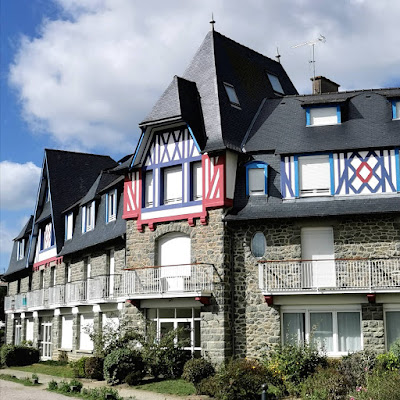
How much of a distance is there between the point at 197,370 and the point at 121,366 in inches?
100

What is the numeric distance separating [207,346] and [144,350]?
2.07 metres

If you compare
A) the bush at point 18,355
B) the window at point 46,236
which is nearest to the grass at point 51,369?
the bush at point 18,355

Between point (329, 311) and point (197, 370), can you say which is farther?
point (329, 311)

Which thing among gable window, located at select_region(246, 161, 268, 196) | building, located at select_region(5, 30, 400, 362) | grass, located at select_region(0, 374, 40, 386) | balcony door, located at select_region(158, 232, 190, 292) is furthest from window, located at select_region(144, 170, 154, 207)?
grass, located at select_region(0, 374, 40, 386)

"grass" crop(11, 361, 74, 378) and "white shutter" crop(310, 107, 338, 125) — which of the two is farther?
"grass" crop(11, 361, 74, 378)

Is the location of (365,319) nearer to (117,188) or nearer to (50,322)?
(117,188)

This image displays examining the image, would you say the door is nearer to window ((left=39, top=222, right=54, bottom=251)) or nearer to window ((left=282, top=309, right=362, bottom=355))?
window ((left=39, top=222, right=54, bottom=251))

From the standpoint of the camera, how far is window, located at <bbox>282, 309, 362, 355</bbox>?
66.8 ft

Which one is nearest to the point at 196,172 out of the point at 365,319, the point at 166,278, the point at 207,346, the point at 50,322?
the point at 166,278

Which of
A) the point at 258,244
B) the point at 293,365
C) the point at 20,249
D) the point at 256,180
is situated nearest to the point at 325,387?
the point at 293,365

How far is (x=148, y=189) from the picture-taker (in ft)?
79.0

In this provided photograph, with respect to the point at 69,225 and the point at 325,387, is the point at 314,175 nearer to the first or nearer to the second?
the point at 325,387

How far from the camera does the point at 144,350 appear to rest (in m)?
21.5

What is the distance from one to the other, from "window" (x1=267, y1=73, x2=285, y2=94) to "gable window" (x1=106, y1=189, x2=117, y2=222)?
8.08 metres
